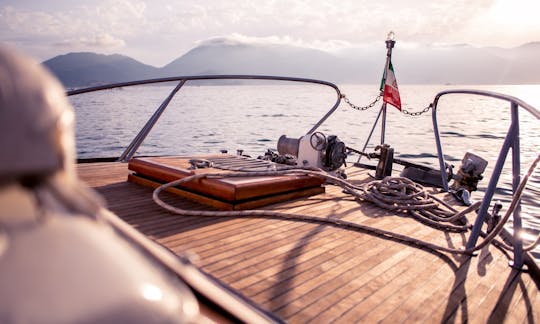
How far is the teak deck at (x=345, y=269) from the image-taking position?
1.95 m

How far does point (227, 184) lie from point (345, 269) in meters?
1.33

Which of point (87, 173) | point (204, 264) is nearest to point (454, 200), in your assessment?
point (204, 264)

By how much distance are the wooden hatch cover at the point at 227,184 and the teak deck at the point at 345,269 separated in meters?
0.21

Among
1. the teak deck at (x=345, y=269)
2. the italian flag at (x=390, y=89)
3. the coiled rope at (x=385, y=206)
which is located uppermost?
the italian flag at (x=390, y=89)

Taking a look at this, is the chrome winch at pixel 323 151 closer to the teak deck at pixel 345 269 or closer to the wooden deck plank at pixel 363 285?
the teak deck at pixel 345 269

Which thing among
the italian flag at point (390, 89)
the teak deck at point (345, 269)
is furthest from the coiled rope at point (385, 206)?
the italian flag at point (390, 89)

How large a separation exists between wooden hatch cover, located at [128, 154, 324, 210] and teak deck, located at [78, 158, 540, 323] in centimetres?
21

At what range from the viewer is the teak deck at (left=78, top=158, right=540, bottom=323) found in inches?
76.9

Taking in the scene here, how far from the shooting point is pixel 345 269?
2.35 meters

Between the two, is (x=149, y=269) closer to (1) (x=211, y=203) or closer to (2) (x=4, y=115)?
(2) (x=4, y=115)

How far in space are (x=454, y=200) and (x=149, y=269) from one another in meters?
4.17

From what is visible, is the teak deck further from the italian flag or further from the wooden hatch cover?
the italian flag

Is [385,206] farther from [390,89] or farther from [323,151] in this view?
[390,89]

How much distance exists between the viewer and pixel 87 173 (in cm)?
471
